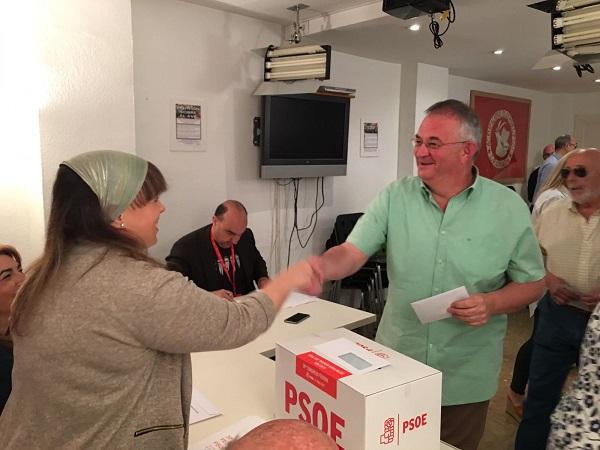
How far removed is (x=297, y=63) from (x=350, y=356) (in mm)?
2559

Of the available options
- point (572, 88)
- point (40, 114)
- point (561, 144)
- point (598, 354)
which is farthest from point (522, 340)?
point (572, 88)

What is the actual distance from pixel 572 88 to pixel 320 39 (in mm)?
5358

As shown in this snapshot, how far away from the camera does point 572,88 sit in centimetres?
749

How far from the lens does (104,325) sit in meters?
0.91

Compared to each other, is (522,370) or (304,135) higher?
(304,135)

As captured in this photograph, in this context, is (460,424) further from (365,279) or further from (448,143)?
(365,279)

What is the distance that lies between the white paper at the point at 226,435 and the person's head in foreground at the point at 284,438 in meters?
0.74

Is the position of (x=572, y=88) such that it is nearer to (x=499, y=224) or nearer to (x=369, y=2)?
(x=369, y=2)

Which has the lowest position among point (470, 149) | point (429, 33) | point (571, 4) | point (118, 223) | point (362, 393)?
point (362, 393)

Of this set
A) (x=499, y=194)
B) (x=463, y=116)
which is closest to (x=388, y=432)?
(x=499, y=194)

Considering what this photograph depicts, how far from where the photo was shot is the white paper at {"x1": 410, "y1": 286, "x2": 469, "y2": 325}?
152 cm

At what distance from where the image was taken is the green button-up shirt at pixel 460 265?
5.39ft

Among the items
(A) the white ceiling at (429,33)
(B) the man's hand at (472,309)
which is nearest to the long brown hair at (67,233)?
(B) the man's hand at (472,309)

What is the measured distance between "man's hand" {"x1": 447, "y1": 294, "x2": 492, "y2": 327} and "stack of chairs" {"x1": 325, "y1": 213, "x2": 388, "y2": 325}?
2616 millimetres
